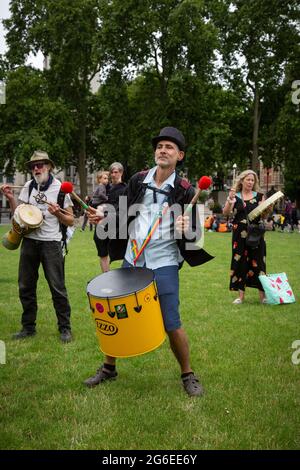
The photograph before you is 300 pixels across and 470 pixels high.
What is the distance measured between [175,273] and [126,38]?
31.2 m

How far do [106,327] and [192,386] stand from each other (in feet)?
3.44

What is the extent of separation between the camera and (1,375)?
16.1 feet

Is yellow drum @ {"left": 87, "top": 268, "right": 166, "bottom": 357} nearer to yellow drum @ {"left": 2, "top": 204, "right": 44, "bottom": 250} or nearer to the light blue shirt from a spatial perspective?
the light blue shirt

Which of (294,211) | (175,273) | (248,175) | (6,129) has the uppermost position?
(6,129)

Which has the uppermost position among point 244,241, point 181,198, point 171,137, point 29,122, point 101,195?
point 29,122

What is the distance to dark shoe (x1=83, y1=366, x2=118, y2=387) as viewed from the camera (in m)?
4.66

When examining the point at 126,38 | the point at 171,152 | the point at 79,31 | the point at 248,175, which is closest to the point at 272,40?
the point at 126,38

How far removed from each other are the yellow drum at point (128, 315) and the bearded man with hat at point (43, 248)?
2.16m

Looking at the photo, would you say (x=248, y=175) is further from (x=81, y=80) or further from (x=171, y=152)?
(x=81, y=80)

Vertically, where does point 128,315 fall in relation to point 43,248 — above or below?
below

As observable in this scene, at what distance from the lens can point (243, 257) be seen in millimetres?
8492

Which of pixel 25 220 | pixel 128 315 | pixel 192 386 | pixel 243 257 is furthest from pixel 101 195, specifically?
pixel 128 315

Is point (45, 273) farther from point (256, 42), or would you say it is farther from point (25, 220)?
point (256, 42)

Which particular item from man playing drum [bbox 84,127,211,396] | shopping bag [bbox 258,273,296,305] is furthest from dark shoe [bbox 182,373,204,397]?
shopping bag [bbox 258,273,296,305]
